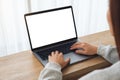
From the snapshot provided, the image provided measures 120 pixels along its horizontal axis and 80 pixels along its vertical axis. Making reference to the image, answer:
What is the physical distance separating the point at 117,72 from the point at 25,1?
132cm

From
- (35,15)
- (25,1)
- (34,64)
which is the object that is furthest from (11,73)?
(25,1)

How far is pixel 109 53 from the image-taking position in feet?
3.82

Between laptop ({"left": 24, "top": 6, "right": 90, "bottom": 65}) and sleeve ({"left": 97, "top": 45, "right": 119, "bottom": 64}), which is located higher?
laptop ({"left": 24, "top": 6, "right": 90, "bottom": 65})

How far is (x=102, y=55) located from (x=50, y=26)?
1.20 feet

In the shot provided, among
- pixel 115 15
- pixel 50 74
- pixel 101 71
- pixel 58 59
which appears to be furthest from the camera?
pixel 58 59

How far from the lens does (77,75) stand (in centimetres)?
110

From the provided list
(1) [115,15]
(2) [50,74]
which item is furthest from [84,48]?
(1) [115,15]

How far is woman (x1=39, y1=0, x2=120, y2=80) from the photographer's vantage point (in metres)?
0.72

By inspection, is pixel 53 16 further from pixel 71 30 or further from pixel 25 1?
pixel 25 1

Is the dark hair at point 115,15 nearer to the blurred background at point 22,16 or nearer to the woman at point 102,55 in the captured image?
the woman at point 102,55

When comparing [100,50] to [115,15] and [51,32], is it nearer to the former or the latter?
[51,32]

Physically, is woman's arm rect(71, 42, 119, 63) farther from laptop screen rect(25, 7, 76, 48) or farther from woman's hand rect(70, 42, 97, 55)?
A: laptop screen rect(25, 7, 76, 48)

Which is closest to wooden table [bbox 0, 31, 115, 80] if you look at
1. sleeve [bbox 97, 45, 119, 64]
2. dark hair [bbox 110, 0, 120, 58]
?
sleeve [bbox 97, 45, 119, 64]

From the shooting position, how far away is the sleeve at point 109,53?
116cm
